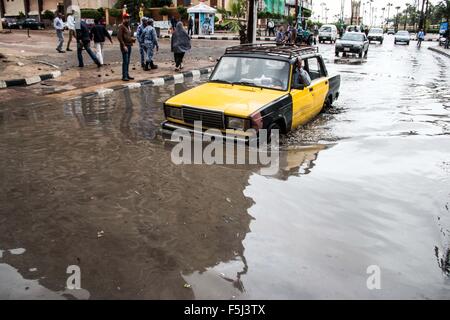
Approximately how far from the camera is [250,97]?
257 inches

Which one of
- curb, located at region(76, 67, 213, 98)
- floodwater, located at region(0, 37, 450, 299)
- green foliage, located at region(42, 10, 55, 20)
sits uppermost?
green foliage, located at region(42, 10, 55, 20)

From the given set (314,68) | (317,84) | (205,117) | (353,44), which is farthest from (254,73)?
(353,44)

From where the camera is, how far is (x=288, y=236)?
13.6ft

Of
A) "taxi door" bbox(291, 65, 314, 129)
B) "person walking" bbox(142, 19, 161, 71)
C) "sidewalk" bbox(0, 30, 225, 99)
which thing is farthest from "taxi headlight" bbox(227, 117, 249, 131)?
"person walking" bbox(142, 19, 161, 71)

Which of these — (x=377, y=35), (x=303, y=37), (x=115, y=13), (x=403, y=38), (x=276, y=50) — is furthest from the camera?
(x=115, y=13)

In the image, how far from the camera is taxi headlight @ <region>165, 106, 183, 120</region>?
21.4ft

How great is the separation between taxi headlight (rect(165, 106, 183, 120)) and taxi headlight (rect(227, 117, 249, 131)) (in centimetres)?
87

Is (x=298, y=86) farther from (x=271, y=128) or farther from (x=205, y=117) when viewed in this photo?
(x=205, y=117)

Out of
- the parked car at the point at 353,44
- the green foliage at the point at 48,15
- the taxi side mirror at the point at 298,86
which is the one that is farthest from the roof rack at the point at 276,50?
the green foliage at the point at 48,15

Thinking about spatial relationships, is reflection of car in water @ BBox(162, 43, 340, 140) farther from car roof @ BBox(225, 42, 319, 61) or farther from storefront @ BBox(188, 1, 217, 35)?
storefront @ BBox(188, 1, 217, 35)

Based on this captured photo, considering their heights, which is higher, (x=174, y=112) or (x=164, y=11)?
(x=164, y=11)

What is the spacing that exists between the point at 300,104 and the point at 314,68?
1589 mm

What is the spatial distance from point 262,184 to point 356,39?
23666 millimetres

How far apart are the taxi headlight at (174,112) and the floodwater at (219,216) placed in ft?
1.95
